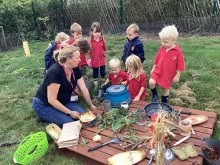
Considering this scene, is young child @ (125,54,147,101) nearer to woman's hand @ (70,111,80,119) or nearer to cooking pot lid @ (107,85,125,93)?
cooking pot lid @ (107,85,125,93)

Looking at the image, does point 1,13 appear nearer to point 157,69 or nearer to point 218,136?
point 157,69

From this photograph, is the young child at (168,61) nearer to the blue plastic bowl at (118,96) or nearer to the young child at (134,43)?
the blue plastic bowl at (118,96)

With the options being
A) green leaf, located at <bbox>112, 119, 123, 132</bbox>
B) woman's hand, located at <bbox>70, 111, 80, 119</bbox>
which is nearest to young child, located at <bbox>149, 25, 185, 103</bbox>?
green leaf, located at <bbox>112, 119, 123, 132</bbox>

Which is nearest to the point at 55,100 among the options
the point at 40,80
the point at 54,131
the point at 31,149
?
the point at 54,131

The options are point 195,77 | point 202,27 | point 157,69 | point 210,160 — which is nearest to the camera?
point 210,160

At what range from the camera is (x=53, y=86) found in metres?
4.16

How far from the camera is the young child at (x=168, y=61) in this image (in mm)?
4328

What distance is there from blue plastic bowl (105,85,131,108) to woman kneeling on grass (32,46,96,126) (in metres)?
0.35

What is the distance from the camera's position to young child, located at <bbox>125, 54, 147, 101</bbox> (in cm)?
475

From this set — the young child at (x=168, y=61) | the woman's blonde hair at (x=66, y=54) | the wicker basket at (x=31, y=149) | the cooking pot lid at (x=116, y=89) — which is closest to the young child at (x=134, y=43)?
the young child at (x=168, y=61)

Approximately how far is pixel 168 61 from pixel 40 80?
11.5ft

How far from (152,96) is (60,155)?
2075 mm

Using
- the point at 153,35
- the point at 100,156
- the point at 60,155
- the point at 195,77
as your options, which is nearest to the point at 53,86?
the point at 60,155

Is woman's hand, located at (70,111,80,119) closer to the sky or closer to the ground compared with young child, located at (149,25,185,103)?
closer to the ground
